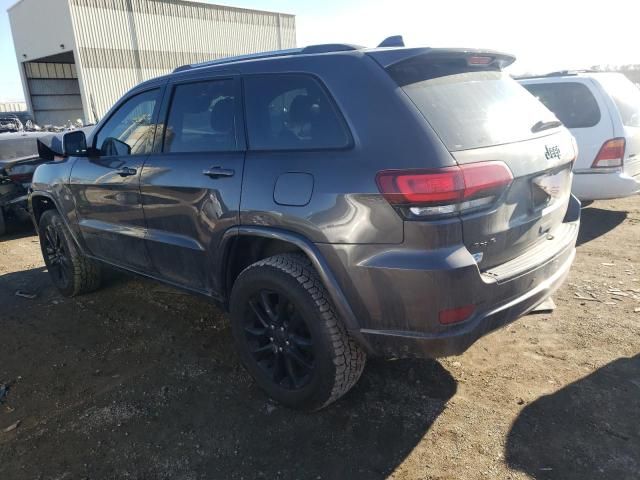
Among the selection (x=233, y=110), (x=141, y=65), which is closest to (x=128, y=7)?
(x=141, y=65)

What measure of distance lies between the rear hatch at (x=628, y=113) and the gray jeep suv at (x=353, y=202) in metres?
3.27

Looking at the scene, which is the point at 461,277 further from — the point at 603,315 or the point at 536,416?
the point at 603,315

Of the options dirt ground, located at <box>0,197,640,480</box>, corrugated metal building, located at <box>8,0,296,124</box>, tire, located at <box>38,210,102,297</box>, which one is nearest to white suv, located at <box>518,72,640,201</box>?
dirt ground, located at <box>0,197,640,480</box>

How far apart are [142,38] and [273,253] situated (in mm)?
30384

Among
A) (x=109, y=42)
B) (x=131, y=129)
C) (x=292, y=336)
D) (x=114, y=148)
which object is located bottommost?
(x=292, y=336)

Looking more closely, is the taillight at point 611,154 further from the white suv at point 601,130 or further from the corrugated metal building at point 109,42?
the corrugated metal building at point 109,42

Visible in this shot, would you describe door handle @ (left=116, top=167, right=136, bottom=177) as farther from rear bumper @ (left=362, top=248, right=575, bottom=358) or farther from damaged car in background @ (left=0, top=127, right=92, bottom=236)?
damaged car in background @ (left=0, top=127, right=92, bottom=236)

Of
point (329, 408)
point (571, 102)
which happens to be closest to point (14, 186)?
point (329, 408)

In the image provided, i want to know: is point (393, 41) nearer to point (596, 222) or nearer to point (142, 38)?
point (596, 222)

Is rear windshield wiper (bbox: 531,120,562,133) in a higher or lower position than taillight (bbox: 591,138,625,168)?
higher

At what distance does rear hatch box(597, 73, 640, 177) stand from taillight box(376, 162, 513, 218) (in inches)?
170

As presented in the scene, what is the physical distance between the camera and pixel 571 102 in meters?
5.96

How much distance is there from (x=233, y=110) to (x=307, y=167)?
31.1 inches

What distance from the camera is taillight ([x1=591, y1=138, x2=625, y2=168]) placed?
546 centimetres
